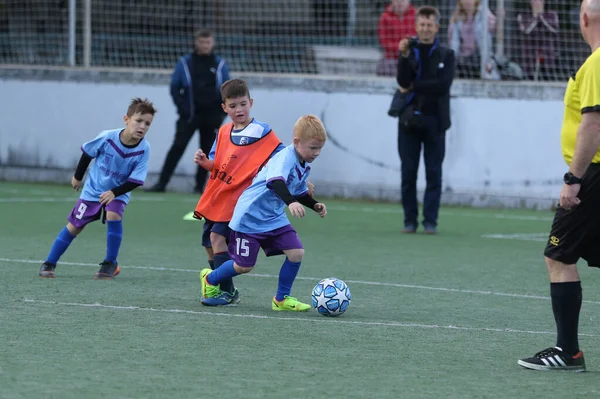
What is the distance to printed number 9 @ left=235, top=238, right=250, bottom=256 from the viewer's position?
778 centimetres

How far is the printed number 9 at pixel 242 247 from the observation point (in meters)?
7.78

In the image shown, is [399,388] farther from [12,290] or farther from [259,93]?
[259,93]

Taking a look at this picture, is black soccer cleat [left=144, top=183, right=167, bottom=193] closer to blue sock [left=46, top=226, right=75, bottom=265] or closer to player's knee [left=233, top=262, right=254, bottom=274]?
blue sock [left=46, top=226, right=75, bottom=265]

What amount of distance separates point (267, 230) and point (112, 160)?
2.01 meters

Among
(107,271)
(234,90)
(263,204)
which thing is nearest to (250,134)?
(234,90)

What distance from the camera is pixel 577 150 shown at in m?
5.77

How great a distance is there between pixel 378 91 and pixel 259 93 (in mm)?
1854

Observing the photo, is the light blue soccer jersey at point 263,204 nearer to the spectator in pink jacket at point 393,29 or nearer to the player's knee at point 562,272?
the player's knee at point 562,272

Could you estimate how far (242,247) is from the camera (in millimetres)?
7797

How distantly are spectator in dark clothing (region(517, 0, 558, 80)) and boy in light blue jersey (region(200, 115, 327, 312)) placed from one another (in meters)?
9.20

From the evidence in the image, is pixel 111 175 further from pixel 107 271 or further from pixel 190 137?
pixel 190 137

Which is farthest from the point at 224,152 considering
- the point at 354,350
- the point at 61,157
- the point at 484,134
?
the point at 61,157

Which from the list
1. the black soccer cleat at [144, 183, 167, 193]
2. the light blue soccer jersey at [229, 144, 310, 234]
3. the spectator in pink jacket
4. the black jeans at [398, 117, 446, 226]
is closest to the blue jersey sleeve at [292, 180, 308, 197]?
the light blue soccer jersey at [229, 144, 310, 234]

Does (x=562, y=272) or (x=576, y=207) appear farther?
(x=562, y=272)
